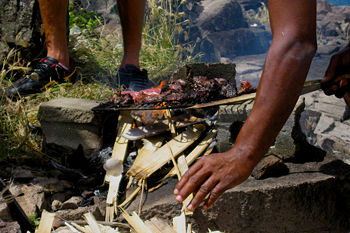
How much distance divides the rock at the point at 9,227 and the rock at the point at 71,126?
1.27m

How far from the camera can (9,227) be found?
2.09 metres

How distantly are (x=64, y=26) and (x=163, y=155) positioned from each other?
234 cm

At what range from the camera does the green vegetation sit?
3.59 meters

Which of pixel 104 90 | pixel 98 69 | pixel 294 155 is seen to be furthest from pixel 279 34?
pixel 98 69

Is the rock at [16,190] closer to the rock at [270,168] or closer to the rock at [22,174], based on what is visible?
the rock at [22,174]

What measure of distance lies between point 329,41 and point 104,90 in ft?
50.2

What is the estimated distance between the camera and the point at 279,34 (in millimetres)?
1670

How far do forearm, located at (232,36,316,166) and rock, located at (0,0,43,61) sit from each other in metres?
4.37

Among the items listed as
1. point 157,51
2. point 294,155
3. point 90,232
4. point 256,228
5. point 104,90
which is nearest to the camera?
point 90,232

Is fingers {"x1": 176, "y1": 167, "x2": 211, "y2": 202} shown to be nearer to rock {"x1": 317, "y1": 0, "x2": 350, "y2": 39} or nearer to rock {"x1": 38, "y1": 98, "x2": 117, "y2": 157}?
rock {"x1": 38, "y1": 98, "x2": 117, "y2": 157}

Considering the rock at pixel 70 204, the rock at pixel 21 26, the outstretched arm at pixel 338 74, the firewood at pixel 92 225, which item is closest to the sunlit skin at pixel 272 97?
the firewood at pixel 92 225

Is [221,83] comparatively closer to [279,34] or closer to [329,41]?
[279,34]

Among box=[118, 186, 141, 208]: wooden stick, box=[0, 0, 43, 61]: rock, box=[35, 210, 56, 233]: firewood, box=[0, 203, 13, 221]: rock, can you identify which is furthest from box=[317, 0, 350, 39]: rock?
box=[0, 203, 13, 221]: rock

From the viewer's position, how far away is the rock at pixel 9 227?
6.76 ft
